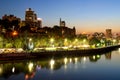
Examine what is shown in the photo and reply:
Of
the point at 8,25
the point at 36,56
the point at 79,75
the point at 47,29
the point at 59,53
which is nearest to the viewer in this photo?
the point at 79,75

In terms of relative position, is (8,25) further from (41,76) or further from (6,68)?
(41,76)

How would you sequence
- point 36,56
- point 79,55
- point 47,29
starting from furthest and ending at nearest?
point 47,29 < point 79,55 < point 36,56

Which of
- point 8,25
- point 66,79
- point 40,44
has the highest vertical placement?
point 8,25

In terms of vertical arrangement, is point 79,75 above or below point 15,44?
below

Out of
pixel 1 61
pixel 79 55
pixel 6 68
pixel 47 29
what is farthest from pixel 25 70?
pixel 47 29

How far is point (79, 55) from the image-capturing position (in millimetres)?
83250

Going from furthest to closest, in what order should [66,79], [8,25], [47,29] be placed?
1. [47,29]
2. [8,25]
3. [66,79]

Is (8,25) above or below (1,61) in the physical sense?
above

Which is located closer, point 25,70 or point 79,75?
point 79,75

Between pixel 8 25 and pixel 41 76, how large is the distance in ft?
234

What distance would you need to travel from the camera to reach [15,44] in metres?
79.9

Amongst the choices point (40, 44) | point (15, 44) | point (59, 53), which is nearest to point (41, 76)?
point (59, 53)

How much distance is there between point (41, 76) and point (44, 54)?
24.9m

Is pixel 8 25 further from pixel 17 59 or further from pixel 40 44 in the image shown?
pixel 17 59
